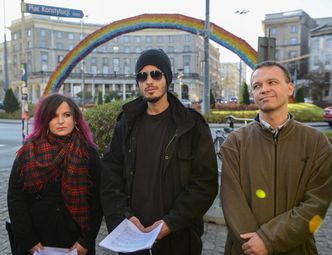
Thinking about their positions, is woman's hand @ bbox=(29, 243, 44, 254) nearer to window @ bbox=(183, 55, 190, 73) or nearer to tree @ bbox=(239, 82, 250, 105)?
tree @ bbox=(239, 82, 250, 105)

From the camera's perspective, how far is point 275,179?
2.37 m

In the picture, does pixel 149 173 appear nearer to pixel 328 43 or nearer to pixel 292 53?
pixel 328 43

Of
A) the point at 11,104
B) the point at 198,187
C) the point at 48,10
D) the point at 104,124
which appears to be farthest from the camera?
the point at 11,104

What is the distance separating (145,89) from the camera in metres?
2.67

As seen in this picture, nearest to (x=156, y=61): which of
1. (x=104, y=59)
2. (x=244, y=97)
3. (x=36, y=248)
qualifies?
(x=36, y=248)

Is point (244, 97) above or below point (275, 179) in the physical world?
above

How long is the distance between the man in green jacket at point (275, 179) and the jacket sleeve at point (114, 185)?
0.73 metres

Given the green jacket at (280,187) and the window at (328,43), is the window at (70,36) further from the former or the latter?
the green jacket at (280,187)

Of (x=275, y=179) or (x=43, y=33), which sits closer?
(x=275, y=179)

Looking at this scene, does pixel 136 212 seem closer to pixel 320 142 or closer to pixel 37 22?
pixel 320 142

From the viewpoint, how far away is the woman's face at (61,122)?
9.25ft

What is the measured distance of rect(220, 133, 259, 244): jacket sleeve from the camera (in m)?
2.38

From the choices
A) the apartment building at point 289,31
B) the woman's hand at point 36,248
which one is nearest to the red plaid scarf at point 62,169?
the woman's hand at point 36,248

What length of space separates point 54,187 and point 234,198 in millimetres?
1344
